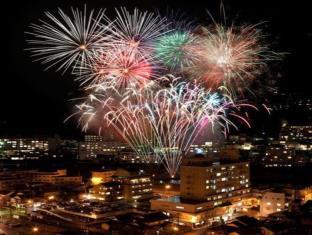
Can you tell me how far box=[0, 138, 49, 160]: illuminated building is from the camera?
25.7m

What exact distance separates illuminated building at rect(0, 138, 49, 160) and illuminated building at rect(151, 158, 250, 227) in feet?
51.4

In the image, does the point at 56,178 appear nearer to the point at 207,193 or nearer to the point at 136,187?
the point at 136,187

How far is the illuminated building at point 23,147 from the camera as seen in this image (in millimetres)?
25734

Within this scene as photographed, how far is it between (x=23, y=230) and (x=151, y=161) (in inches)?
441

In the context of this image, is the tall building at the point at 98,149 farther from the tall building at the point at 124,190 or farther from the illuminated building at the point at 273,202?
the illuminated building at the point at 273,202

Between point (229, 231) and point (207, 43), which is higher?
point (207, 43)

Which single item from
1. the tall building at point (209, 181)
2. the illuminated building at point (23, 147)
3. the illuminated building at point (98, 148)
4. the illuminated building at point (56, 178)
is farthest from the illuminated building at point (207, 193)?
the illuminated building at point (23, 147)

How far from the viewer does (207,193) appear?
11.0m

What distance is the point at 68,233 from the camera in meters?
8.43

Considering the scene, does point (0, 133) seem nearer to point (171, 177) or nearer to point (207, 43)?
point (171, 177)

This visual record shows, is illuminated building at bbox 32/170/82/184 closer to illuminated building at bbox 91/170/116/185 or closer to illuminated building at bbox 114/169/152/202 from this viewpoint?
illuminated building at bbox 91/170/116/185

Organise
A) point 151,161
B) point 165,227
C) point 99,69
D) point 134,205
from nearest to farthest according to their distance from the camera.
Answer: point 99,69, point 165,227, point 134,205, point 151,161

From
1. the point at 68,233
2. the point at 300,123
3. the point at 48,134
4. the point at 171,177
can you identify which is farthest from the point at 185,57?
the point at 48,134

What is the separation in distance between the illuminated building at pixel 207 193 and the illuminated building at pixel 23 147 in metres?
15.7
